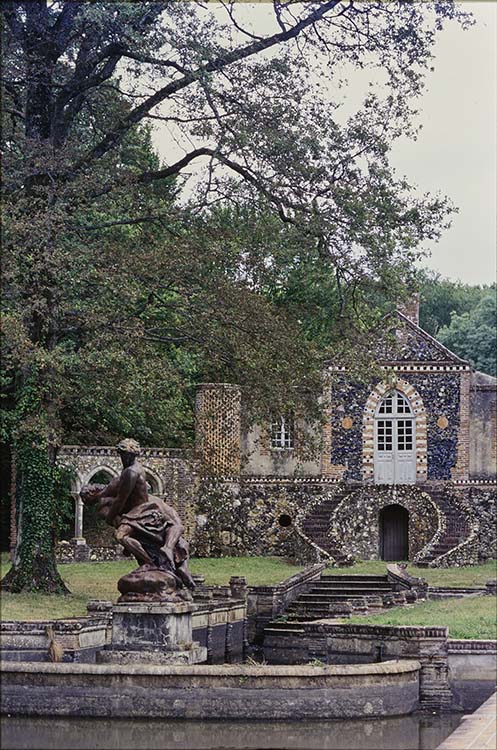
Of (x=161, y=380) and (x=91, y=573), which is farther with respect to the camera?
(x=91, y=573)

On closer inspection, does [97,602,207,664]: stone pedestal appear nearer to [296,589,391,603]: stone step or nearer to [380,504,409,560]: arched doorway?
[296,589,391,603]: stone step

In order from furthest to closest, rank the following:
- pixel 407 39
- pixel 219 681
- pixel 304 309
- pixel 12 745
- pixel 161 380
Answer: pixel 304 309 → pixel 407 39 → pixel 161 380 → pixel 219 681 → pixel 12 745

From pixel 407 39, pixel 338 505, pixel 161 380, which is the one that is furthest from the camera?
pixel 338 505

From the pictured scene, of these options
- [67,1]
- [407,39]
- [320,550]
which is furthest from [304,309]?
[320,550]

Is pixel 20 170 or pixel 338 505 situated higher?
pixel 20 170

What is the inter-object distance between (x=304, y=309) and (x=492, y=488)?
606 inches

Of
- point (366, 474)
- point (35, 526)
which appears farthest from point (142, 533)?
point (366, 474)

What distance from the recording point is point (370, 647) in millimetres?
20094

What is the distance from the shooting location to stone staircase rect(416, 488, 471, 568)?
36.9 metres

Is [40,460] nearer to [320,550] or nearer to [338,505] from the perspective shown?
[320,550]

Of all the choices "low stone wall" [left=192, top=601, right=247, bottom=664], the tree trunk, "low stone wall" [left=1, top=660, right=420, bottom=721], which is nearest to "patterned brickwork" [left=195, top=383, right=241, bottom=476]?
"low stone wall" [left=192, top=601, right=247, bottom=664]

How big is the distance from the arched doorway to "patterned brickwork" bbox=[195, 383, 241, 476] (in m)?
5.00

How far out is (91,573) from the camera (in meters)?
31.4

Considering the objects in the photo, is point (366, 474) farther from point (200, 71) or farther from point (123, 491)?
point (123, 491)
